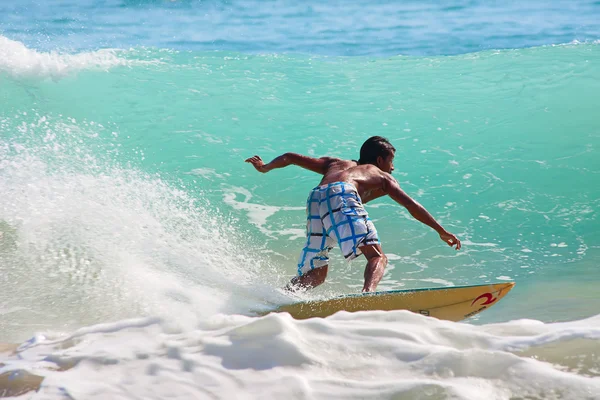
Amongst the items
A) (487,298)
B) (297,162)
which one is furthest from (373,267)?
(297,162)

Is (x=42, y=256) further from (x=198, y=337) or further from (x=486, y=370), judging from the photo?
(x=486, y=370)

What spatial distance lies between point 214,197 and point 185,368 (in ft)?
17.9

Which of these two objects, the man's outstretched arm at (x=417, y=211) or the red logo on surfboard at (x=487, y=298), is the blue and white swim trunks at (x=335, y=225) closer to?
the man's outstretched arm at (x=417, y=211)

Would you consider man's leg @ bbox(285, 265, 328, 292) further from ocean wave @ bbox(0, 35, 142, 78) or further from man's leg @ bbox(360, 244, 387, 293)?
ocean wave @ bbox(0, 35, 142, 78)

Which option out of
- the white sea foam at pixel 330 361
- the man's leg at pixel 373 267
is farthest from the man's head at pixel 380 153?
the white sea foam at pixel 330 361

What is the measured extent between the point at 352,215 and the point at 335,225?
0.48 feet

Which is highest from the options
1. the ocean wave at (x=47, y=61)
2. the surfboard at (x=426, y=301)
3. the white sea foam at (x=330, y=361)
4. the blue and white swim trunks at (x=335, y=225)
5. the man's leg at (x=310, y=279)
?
the ocean wave at (x=47, y=61)

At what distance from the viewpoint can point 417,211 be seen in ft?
16.7

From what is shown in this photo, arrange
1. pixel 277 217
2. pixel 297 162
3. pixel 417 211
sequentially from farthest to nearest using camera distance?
1. pixel 277 217
2. pixel 297 162
3. pixel 417 211

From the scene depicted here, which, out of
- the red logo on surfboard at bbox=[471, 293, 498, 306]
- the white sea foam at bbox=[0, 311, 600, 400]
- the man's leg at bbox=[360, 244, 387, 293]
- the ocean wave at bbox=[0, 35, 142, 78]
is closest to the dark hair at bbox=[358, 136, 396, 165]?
the man's leg at bbox=[360, 244, 387, 293]

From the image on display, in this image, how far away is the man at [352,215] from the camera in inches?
200

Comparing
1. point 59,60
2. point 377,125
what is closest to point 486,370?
point 377,125

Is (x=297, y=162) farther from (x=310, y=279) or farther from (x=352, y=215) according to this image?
(x=310, y=279)

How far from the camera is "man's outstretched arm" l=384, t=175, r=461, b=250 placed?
16.5ft
